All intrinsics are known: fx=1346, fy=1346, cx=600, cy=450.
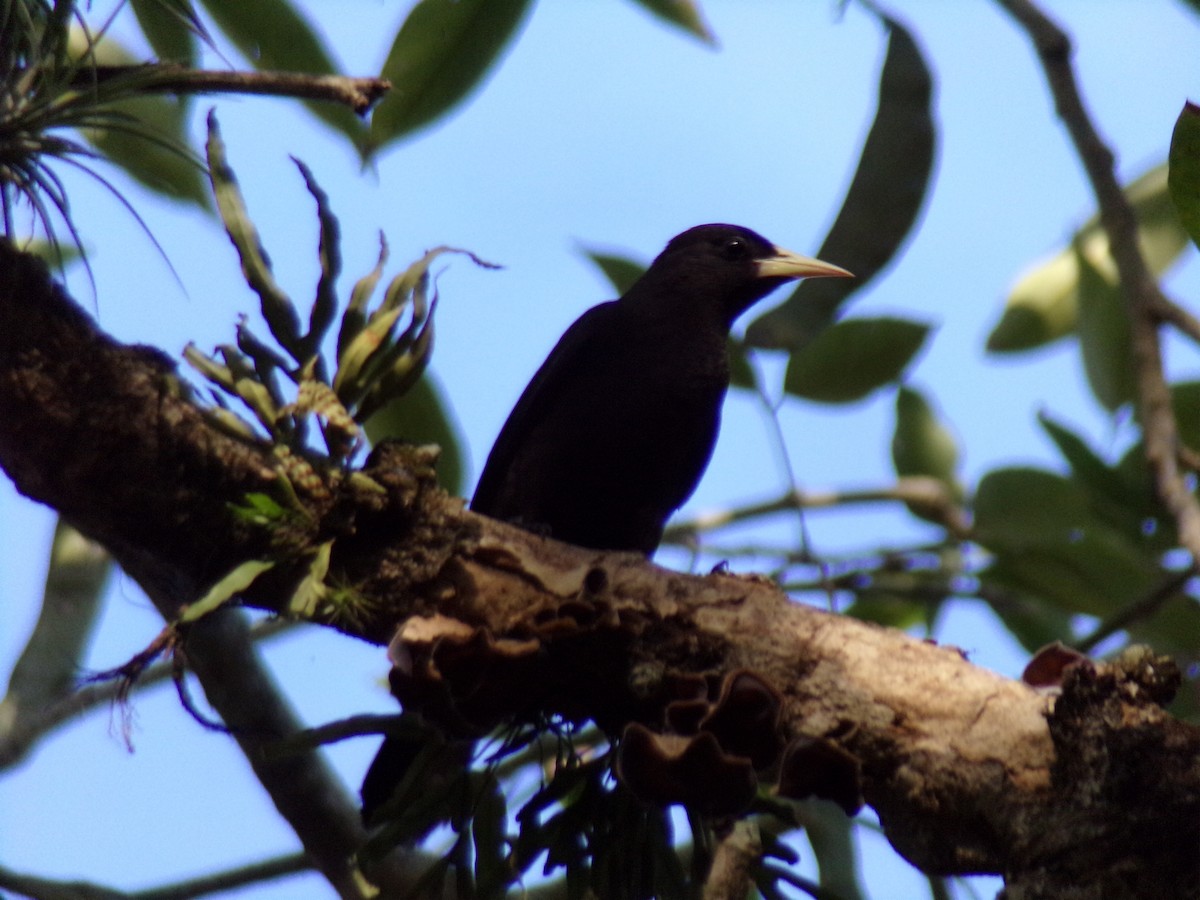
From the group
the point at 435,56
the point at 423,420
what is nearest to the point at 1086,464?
the point at 423,420

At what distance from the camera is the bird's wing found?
4098mm

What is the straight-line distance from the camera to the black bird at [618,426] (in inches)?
147

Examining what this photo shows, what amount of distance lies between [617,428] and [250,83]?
5.48 feet

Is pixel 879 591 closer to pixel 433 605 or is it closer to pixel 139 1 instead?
pixel 433 605

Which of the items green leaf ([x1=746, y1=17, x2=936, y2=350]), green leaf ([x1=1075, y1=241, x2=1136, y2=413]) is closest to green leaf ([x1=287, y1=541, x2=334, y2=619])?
green leaf ([x1=746, y1=17, x2=936, y2=350])

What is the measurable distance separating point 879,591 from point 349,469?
223 centimetres

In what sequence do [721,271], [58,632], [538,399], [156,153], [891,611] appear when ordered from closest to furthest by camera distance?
[156,153]
[58,632]
[538,399]
[891,611]
[721,271]

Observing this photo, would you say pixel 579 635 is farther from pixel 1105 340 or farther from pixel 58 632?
pixel 1105 340

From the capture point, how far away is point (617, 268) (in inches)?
155

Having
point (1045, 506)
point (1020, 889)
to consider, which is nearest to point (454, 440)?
point (1045, 506)

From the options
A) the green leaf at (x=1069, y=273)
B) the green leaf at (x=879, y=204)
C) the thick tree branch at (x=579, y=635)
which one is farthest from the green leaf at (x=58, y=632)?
the green leaf at (x=1069, y=273)

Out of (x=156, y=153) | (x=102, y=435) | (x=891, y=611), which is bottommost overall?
(x=891, y=611)

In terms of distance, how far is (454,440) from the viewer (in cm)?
351

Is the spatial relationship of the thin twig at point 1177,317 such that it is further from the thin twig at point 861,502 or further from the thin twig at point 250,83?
the thin twig at point 250,83
